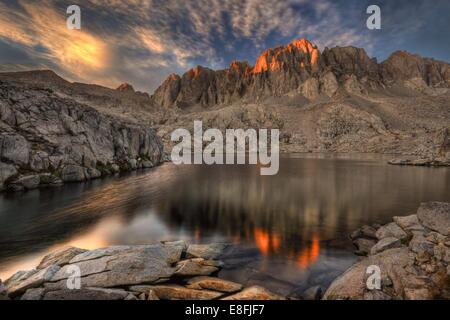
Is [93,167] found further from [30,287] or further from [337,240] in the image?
[337,240]

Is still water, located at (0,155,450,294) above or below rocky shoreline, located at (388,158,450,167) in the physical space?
below

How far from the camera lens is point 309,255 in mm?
15680

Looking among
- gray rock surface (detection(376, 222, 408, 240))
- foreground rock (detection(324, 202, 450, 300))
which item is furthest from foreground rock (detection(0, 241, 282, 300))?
gray rock surface (detection(376, 222, 408, 240))

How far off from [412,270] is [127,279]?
41.5 feet

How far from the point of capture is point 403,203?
31.2 metres

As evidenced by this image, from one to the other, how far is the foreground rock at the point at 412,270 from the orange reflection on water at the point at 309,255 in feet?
9.12

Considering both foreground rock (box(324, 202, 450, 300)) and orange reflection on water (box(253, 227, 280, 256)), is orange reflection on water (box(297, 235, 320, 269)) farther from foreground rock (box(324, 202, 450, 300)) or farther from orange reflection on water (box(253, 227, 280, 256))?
foreground rock (box(324, 202, 450, 300))

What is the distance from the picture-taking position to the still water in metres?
14.6

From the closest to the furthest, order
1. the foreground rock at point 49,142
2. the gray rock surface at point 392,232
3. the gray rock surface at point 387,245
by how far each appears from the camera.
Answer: the gray rock surface at point 387,245, the gray rock surface at point 392,232, the foreground rock at point 49,142

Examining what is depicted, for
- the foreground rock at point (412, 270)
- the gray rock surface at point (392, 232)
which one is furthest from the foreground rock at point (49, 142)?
the gray rock surface at point (392, 232)

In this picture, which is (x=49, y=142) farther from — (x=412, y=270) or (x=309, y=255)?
(x=412, y=270)

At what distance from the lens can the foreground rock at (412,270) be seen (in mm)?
9781

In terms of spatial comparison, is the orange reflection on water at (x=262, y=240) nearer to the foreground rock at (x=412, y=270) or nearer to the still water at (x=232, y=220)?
the still water at (x=232, y=220)
